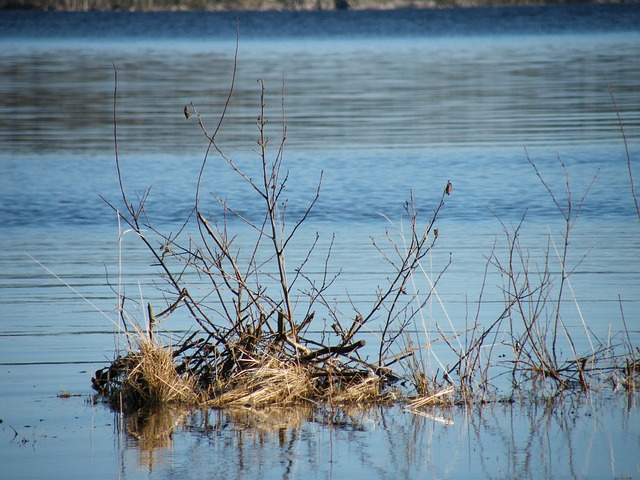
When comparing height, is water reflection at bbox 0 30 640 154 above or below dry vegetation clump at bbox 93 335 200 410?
above

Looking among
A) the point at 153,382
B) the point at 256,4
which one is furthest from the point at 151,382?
the point at 256,4

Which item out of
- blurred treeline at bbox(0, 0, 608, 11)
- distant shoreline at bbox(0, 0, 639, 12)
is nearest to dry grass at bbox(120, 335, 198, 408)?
distant shoreline at bbox(0, 0, 639, 12)

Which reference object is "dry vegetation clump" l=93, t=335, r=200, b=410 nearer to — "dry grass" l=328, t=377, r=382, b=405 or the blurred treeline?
"dry grass" l=328, t=377, r=382, b=405

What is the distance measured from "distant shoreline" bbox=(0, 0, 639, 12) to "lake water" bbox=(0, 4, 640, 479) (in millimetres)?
53379

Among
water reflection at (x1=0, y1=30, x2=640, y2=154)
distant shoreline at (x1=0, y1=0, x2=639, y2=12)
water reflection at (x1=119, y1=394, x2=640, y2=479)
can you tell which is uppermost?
distant shoreline at (x1=0, y1=0, x2=639, y2=12)

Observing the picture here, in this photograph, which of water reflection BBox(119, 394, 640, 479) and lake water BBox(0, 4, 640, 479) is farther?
lake water BBox(0, 4, 640, 479)

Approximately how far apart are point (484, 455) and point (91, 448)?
2035 millimetres

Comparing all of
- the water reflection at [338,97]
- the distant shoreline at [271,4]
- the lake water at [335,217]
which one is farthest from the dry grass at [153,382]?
the distant shoreline at [271,4]

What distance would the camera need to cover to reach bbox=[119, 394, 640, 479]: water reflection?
18.3 feet

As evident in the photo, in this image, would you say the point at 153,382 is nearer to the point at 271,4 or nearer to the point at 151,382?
the point at 151,382

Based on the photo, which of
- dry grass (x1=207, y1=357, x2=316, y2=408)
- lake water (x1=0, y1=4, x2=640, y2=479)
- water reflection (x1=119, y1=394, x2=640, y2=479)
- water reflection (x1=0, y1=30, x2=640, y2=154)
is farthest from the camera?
water reflection (x1=0, y1=30, x2=640, y2=154)

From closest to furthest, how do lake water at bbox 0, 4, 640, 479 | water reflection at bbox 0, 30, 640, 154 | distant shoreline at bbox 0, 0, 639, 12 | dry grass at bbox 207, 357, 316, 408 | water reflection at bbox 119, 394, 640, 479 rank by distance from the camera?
water reflection at bbox 119, 394, 640, 479
lake water at bbox 0, 4, 640, 479
dry grass at bbox 207, 357, 316, 408
water reflection at bbox 0, 30, 640, 154
distant shoreline at bbox 0, 0, 639, 12

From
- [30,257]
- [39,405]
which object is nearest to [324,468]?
[39,405]

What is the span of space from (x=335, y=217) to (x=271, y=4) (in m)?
87.2
